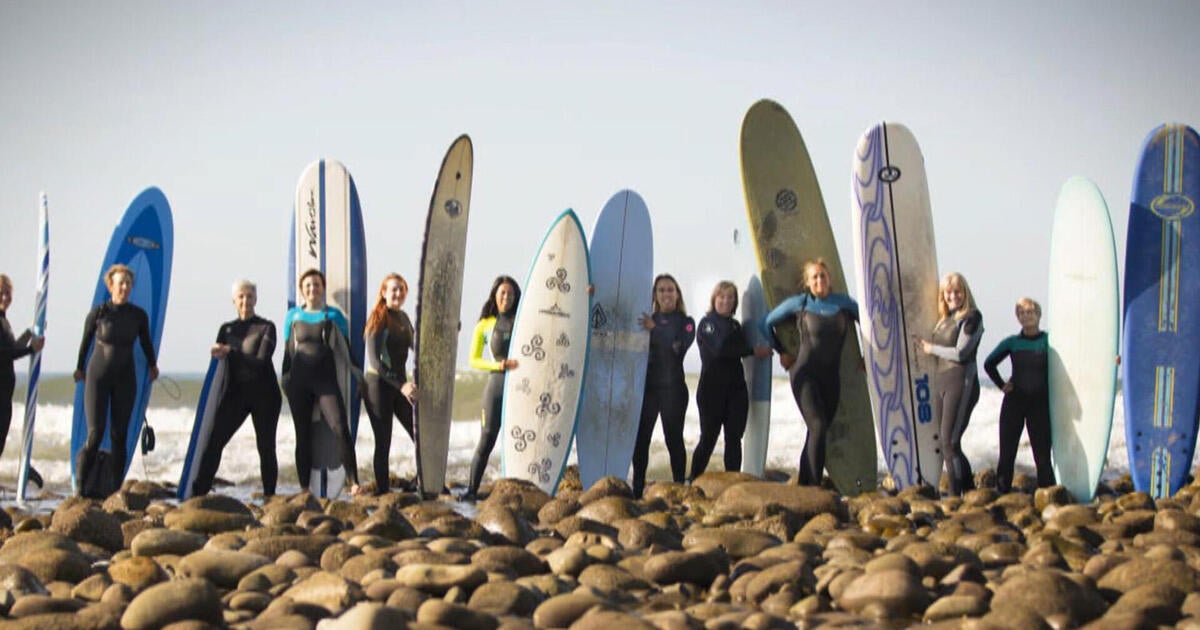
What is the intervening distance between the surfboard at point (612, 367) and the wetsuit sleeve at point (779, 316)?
2.53ft

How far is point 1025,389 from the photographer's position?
818 centimetres

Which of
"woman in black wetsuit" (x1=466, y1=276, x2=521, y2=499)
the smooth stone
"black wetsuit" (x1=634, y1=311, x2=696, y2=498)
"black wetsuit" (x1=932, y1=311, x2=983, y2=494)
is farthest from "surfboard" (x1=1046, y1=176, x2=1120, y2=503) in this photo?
the smooth stone

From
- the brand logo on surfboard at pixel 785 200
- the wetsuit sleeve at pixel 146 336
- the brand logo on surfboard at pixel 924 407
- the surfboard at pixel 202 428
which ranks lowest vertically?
the surfboard at pixel 202 428

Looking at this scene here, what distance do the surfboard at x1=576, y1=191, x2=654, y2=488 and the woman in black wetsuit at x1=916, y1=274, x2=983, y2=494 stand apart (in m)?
1.79

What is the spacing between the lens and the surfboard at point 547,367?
332 inches

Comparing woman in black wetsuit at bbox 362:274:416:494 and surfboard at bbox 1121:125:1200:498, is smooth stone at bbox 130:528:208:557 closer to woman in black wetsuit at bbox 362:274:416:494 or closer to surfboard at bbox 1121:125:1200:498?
woman in black wetsuit at bbox 362:274:416:494

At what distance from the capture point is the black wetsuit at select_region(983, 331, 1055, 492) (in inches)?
322

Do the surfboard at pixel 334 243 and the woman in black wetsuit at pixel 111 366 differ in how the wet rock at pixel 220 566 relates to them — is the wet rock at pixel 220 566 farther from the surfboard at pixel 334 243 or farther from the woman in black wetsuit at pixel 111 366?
the surfboard at pixel 334 243

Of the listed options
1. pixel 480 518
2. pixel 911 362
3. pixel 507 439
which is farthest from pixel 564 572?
pixel 911 362

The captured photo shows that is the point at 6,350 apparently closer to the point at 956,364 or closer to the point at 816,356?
the point at 816,356

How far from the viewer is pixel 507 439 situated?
27.7ft

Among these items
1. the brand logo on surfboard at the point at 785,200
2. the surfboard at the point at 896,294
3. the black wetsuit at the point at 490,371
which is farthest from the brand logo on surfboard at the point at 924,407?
the black wetsuit at the point at 490,371

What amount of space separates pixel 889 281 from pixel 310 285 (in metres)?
3.40

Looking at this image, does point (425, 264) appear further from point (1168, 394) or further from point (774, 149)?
point (1168, 394)
